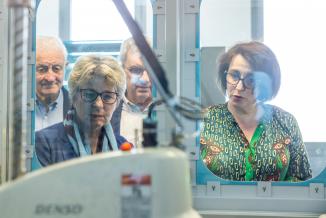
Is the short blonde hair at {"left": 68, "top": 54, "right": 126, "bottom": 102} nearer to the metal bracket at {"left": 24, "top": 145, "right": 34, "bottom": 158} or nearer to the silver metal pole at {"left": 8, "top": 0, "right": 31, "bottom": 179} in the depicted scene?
the metal bracket at {"left": 24, "top": 145, "right": 34, "bottom": 158}

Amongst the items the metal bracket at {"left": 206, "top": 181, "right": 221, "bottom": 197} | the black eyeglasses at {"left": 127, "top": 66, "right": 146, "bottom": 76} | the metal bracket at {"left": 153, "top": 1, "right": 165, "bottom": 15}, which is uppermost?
the metal bracket at {"left": 153, "top": 1, "right": 165, "bottom": 15}

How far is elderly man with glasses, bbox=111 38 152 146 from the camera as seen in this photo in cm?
236

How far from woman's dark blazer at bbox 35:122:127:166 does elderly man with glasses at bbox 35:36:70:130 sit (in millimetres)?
41

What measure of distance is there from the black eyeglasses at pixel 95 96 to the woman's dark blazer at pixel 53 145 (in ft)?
0.72

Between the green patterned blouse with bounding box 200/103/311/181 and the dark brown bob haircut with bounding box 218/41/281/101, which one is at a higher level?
the dark brown bob haircut with bounding box 218/41/281/101

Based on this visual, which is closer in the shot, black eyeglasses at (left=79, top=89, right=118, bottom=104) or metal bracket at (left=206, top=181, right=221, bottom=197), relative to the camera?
metal bracket at (left=206, top=181, right=221, bottom=197)

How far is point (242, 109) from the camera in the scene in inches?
89.0

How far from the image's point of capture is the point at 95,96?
238cm

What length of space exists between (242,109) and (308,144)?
0.39 meters

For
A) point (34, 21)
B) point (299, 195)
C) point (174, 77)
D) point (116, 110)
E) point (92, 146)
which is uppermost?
point (34, 21)

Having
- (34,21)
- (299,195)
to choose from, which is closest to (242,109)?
(299,195)

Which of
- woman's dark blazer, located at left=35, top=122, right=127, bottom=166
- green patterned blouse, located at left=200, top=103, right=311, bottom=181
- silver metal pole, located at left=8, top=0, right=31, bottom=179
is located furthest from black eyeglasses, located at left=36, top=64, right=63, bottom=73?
silver metal pole, located at left=8, top=0, right=31, bottom=179

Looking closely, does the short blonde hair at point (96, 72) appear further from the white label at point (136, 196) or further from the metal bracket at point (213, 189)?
the white label at point (136, 196)

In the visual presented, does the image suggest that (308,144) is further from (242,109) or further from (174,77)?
(174,77)
